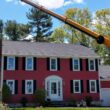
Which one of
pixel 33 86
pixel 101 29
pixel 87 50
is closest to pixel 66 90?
pixel 33 86

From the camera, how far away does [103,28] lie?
224ft

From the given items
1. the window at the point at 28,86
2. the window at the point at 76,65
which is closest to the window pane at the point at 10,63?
the window at the point at 28,86

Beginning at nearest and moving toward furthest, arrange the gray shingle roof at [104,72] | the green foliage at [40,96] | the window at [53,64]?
the green foliage at [40,96]
the window at [53,64]
the gray shingle roof at [104,72]

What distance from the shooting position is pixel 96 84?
1815 inches

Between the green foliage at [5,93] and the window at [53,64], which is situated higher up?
the window at [53,64]

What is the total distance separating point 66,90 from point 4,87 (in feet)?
26.4

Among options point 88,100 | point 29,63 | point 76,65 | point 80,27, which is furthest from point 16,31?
point 80,27

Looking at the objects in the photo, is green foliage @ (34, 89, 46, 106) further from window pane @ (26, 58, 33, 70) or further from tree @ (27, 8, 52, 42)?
tree @ (27, 8, 52, 42)

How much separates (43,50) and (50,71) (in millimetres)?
3318

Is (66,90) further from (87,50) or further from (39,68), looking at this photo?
(87,50)

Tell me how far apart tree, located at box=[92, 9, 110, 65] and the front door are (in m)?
25.6

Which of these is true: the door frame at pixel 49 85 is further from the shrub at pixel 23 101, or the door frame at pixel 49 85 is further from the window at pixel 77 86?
the shrub at pixel 23 101

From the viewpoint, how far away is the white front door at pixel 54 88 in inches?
1727

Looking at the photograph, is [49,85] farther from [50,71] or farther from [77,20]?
[77,20]
